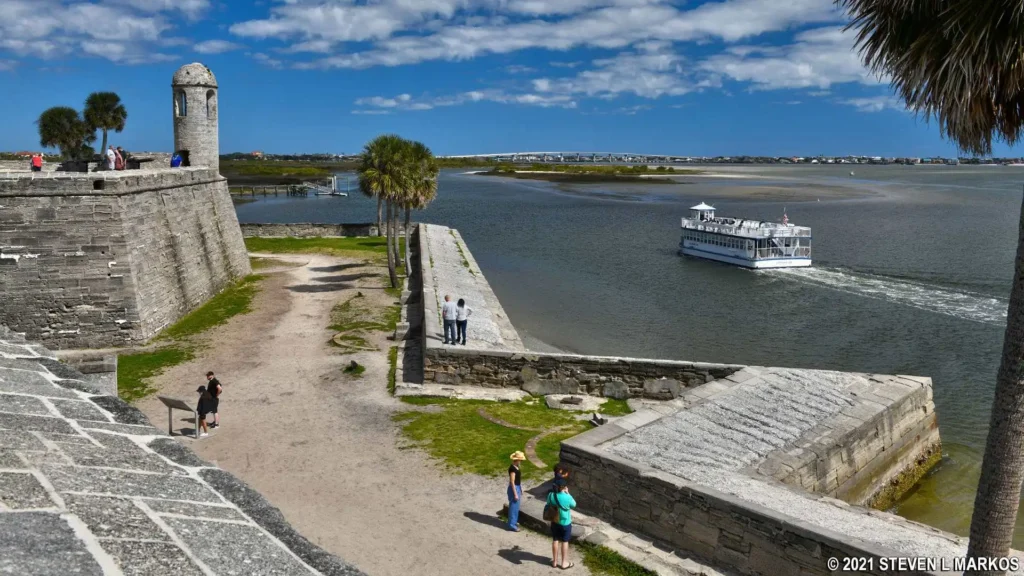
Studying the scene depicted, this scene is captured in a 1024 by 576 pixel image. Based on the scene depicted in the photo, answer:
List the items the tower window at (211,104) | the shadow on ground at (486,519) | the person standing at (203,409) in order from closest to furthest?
the shadow on ground at (486,519), the person standing at (203,409), the tower window at (211,104)

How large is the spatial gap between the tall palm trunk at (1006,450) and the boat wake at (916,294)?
956 inches

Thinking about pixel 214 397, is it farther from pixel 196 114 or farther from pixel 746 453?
pixel 196 114

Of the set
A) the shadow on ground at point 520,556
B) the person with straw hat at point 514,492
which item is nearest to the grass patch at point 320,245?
the person with straw hat at point 514,492

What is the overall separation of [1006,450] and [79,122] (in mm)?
54129

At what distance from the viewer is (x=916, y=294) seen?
108 feet

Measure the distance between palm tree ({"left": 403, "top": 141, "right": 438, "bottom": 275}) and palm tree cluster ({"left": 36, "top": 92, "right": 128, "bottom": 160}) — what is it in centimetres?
2925

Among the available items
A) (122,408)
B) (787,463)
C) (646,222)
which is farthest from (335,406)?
(646,222)

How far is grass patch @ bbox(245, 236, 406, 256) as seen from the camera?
3612cm

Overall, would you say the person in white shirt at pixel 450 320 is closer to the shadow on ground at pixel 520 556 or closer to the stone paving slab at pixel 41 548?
the shadow on ground at pixel 520 556

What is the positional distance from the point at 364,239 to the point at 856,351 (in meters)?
25.1

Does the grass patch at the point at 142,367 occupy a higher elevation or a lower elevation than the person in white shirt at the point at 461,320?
lower

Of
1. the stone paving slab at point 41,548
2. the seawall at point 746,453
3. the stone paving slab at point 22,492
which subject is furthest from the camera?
the seawall at point 746,453

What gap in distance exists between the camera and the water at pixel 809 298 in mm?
21003

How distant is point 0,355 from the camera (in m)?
6.12
